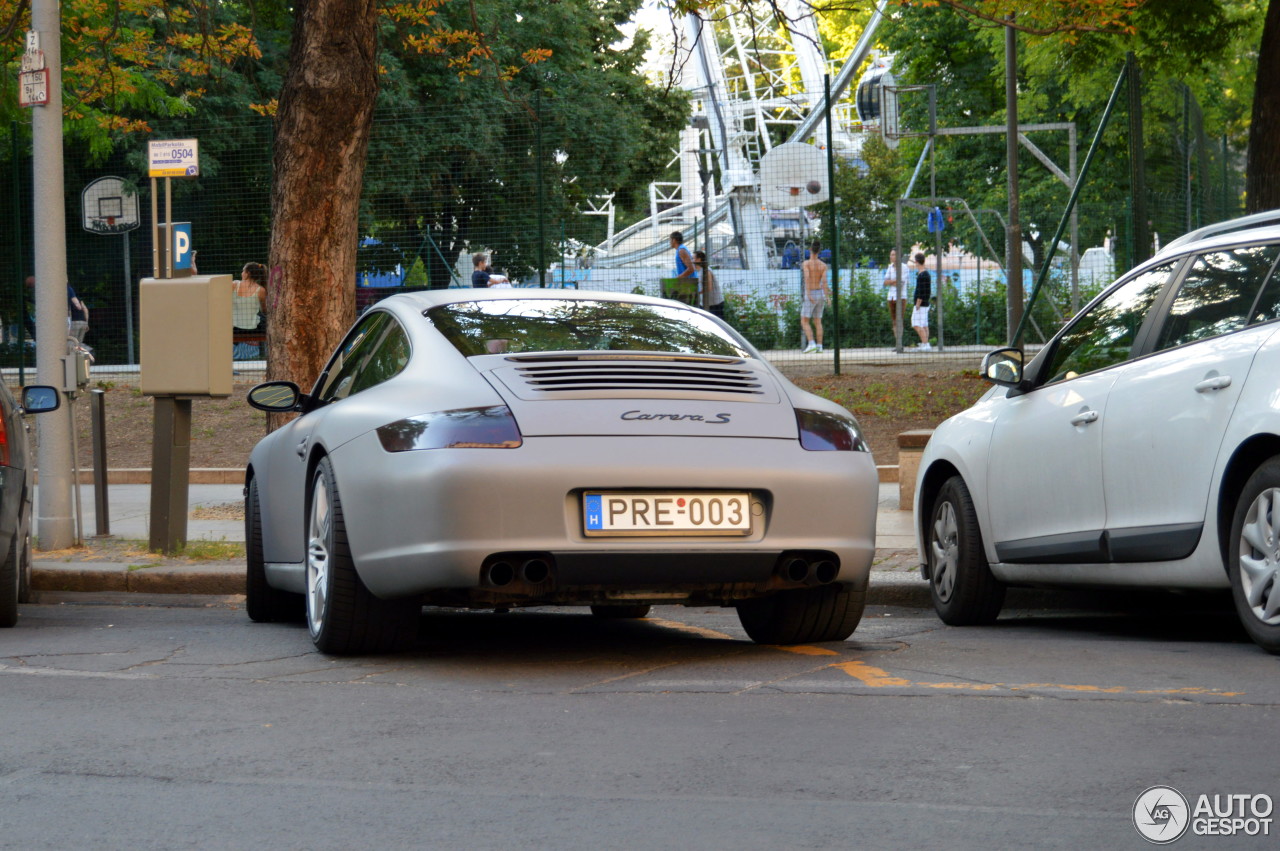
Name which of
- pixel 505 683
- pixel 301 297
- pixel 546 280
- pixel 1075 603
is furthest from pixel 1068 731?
pixel 546 280

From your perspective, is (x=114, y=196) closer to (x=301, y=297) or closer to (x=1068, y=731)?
(x=301, y=297)

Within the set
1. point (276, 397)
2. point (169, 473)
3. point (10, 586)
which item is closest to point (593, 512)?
point (276, 397)

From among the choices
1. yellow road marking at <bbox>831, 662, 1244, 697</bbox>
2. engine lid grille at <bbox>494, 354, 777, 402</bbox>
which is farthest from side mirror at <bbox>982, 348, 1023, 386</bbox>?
yellow road marking at <bbox>831, 662, 1244, 697</bbox>

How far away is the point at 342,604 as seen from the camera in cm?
579

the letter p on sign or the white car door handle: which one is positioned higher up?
the letter p on sign

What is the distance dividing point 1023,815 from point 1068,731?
3.08 ft

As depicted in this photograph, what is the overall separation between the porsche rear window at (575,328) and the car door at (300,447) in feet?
1.58

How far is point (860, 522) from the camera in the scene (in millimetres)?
5684

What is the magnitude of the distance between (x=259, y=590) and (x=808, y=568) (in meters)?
2.89

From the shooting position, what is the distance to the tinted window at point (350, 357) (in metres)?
6.65

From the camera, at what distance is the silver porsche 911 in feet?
17.4

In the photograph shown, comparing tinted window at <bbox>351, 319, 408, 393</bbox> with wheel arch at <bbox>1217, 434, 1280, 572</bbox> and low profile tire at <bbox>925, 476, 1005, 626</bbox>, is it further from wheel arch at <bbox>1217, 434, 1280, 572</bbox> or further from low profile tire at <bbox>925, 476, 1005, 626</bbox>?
wheel arch at <bbox>1217, 434, 1280, 572</bbox>

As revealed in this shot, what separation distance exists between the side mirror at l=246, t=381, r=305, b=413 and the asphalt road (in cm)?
106

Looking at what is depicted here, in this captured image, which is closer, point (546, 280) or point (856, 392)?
point (856, 392)
